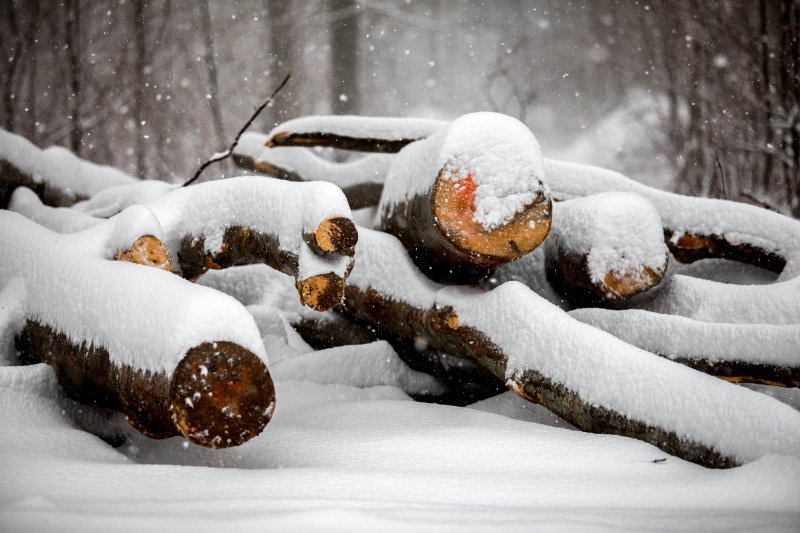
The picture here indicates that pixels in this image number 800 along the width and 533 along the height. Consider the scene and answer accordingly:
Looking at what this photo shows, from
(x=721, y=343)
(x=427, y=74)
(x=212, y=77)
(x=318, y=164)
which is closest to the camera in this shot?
(x=721, y=343)

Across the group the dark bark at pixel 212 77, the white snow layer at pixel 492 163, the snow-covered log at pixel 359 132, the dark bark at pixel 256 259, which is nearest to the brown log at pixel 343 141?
the snow-covered log at pixel 359 132

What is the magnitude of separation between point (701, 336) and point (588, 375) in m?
0.47

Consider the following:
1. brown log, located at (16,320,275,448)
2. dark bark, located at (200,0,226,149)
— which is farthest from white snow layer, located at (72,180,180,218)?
dark bark, located at (200,0,226,149)

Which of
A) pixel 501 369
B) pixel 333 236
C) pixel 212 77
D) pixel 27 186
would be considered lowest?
pixel 501 369

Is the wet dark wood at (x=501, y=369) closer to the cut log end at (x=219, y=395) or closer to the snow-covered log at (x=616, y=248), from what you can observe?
the snow-covered log at (x=616, y=248)

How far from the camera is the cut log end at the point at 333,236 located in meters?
1.71

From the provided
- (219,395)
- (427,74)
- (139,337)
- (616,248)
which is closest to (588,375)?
(616,248)

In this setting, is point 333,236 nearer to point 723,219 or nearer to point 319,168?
point 723,219

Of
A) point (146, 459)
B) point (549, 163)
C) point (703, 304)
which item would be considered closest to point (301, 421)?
point (146, 459)

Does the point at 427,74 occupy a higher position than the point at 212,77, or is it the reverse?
the point at 427,74

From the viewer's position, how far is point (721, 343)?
6.40ft

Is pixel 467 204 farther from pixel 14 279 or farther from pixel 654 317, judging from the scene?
pixel 14 279

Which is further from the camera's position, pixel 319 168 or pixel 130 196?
pixel 319 168

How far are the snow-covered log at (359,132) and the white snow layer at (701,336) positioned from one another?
1.21 metres
